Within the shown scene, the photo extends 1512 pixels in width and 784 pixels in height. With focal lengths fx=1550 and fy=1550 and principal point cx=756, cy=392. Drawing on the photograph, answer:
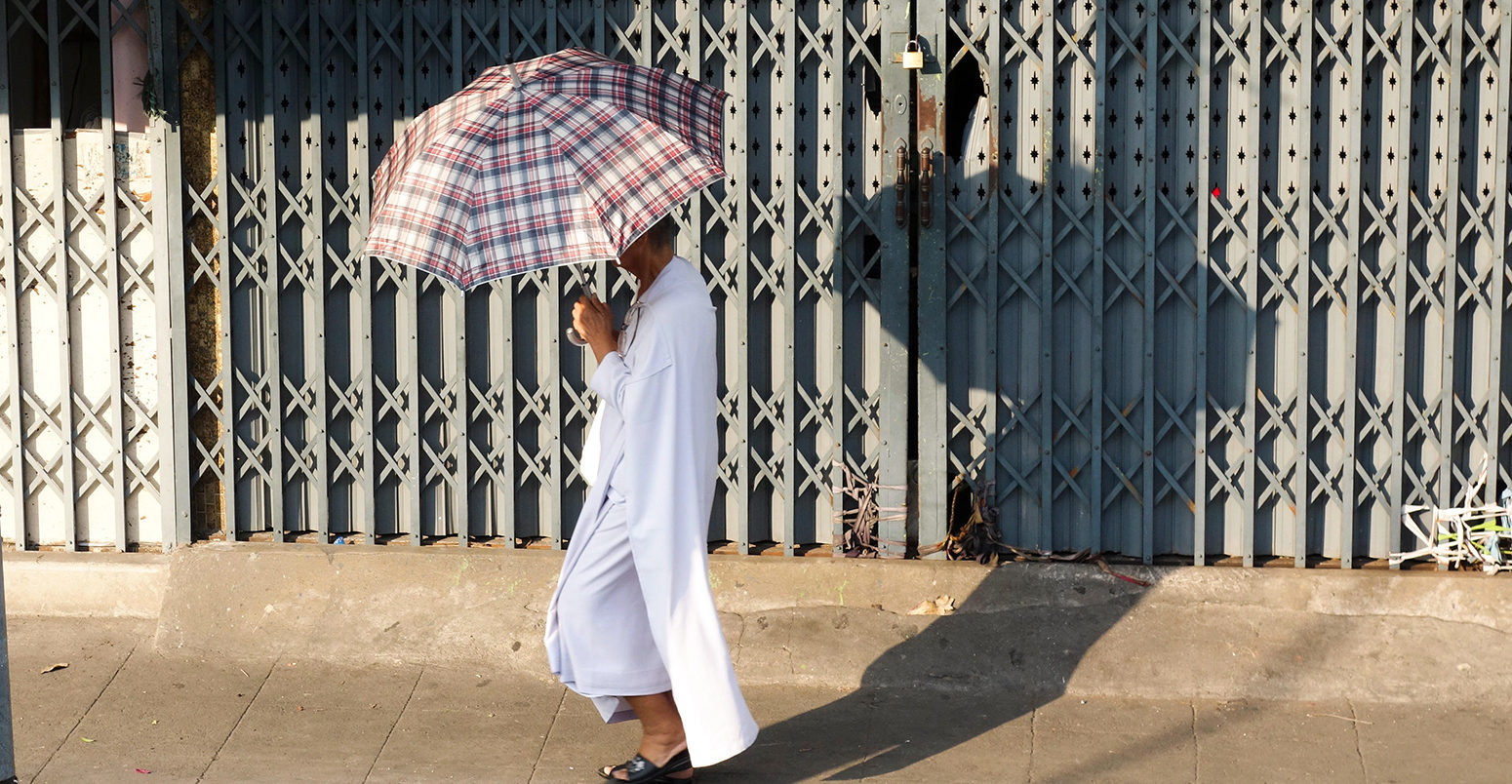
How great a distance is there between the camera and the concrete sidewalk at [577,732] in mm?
5176

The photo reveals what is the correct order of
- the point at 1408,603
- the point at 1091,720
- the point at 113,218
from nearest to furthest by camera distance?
1. the point at 1091,720
2. the point at 1408,603
3. the point at 113,218

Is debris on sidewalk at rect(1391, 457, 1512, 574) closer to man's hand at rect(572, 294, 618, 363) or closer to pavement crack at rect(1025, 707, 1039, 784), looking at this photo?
pavement crack at rect(1025, 707, 1039, 784)

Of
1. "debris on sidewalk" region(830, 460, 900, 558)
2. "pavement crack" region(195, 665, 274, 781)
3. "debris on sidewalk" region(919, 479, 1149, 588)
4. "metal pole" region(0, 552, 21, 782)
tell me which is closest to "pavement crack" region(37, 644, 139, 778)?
"pavement crack" region(195, 665, 274, 781)

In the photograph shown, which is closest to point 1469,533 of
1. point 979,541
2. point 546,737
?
point 979,541

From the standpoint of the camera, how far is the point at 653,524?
464cm

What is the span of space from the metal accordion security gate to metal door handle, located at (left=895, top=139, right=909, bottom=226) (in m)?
0.02

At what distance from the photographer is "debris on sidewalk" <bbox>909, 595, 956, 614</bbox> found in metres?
6.09

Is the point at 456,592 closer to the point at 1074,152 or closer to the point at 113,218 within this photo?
the point at 113,218

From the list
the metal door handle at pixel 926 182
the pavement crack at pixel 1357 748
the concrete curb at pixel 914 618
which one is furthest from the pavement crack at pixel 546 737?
the pavement crack at pixel 1357 748

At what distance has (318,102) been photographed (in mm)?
6328

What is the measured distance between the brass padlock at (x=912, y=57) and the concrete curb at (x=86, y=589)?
3710 millimetres

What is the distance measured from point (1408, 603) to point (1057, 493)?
139cm

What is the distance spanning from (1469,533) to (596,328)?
12.0 feet

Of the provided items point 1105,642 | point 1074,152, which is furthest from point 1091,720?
point 1074,152
